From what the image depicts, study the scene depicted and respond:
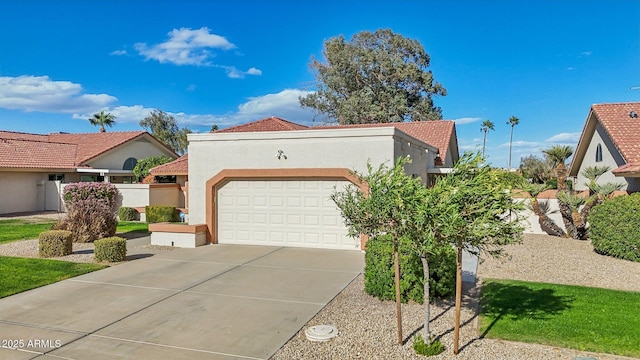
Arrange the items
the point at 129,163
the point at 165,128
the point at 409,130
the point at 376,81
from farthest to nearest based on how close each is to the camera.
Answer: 1. the point at 165,128
2. the point at 376,81
3. the point at 129,163
4. the point at 409,130

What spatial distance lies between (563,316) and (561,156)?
1189 cm

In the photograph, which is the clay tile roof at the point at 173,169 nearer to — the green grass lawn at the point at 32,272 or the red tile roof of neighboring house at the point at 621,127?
the green grass lawn at the point at 32,272

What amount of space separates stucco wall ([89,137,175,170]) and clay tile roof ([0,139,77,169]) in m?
1.85

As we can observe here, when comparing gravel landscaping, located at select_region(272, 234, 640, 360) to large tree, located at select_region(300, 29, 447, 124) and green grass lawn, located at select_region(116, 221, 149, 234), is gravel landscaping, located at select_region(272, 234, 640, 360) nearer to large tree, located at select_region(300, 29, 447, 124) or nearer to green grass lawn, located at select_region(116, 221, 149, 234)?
green grass lawn, located at select_region(116, 221, 149, 234)

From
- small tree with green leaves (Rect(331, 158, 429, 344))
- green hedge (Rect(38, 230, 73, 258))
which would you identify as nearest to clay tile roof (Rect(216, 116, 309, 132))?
green hedge (Rect(38, 230, 73, 258))

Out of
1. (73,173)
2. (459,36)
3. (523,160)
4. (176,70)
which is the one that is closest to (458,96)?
(459,36)

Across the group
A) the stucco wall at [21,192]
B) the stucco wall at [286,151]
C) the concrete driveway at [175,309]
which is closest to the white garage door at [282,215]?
the stucco wall at [286,151]

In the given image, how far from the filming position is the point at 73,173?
2920 cm

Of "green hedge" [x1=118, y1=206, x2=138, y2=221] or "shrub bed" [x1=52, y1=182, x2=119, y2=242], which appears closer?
"shrub bed" [x1=52, y1=182, x2=119, y2=242]

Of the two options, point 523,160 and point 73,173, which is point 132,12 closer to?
point 73,173

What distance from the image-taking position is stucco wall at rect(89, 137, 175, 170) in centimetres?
3009

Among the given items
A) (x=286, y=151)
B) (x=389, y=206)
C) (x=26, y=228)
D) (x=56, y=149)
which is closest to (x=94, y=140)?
(x=56, y=149)

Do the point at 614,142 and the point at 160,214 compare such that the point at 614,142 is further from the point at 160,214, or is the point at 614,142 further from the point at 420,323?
the point at 160,214

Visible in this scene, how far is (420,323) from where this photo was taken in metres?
6.71
